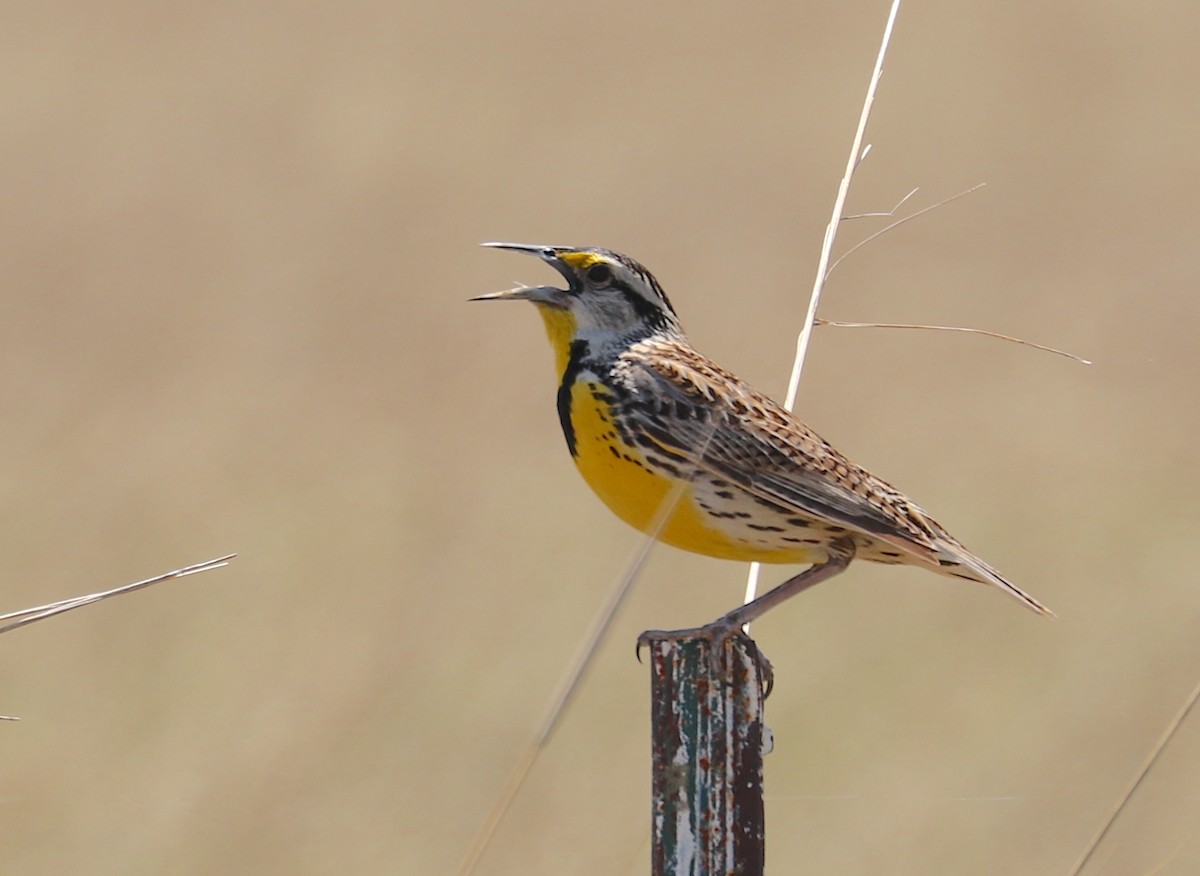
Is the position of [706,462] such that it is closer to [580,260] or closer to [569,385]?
[569,385]

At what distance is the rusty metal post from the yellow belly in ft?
2.19

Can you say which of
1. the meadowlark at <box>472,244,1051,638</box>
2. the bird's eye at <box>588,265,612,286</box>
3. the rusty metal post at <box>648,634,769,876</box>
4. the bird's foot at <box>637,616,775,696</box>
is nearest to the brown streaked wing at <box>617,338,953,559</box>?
the meadowlark at <box>472,244,1051,638</box>

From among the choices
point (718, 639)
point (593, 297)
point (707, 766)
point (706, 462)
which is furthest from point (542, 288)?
point (707, 766)

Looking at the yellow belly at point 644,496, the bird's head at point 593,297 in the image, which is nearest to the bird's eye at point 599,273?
the bird's head at point 593,297

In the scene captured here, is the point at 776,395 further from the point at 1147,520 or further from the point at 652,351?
the point at 652,351

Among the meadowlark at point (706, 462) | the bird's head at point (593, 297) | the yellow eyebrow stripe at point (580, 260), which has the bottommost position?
the meadowlark at point (706, 462)

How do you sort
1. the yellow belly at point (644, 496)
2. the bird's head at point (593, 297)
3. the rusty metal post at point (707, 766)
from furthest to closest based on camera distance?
1. the bird's head at point (593, 297)
2. the yellow belly at point (644, 496)
3. the rusty metal post at point (707, 766)

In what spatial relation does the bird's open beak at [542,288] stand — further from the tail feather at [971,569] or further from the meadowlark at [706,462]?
the tail feather at [971,569]

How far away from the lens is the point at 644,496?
321 centimetres

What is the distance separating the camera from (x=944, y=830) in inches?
252

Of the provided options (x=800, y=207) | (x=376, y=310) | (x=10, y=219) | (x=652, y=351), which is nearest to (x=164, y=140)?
(x=10, y=219)

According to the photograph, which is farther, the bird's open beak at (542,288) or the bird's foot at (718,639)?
the bird's open beak at (542,288)

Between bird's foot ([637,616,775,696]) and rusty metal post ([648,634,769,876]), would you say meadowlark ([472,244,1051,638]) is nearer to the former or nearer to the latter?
bird's foot ([637,616,775,696])

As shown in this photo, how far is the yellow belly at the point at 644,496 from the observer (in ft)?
10.5
